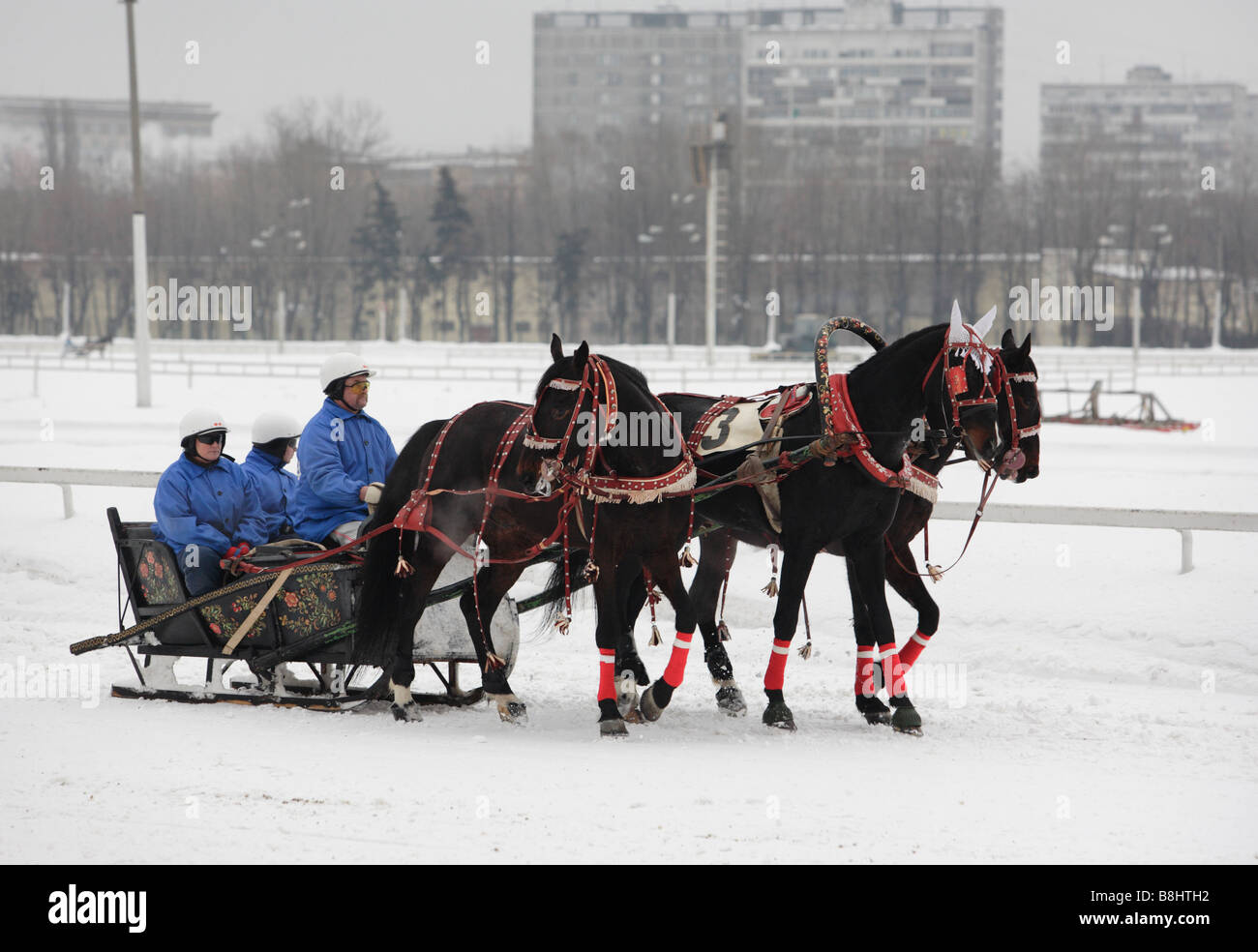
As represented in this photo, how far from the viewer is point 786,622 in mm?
7121

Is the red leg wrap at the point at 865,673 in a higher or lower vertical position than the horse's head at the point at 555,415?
lower

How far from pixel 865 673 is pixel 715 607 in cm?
103

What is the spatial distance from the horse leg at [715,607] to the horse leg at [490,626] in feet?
3.30

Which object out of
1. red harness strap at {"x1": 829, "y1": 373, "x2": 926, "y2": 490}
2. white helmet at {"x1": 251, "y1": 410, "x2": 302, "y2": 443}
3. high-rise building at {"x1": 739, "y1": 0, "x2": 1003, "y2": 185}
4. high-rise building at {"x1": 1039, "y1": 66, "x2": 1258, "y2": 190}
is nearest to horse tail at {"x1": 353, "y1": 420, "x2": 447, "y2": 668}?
white helmet at {"x1": 251, "y1": 410, "x2": 302, "y2": 443}

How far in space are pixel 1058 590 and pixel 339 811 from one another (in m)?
5.96

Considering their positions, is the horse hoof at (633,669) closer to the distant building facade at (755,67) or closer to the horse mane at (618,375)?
the horse mane at (618,375)

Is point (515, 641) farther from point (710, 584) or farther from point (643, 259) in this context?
point (643, 259)

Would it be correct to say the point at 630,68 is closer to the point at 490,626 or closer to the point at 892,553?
the point at 892,553

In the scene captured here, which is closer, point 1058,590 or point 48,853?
point 48,853

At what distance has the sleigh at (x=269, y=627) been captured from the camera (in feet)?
24.5

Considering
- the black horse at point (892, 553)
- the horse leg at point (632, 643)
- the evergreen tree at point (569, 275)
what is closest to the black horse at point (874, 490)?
the black horse at point (892, 553)

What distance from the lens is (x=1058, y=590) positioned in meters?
9.98

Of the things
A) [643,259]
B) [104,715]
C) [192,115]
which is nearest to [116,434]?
[104,715]

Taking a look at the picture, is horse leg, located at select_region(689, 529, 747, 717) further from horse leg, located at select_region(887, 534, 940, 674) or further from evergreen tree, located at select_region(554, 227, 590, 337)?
evergreen tree, located at select_region(554, 227, 590, 337)
